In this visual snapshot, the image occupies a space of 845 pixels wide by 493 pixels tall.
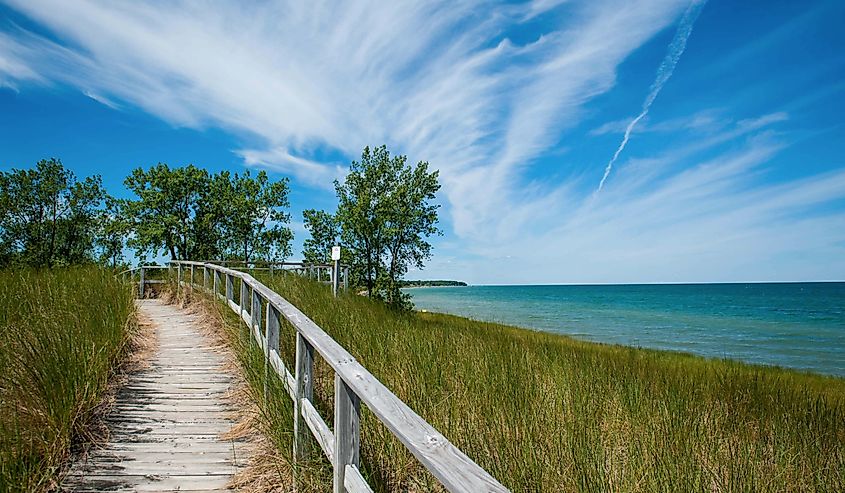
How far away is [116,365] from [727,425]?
6707 mm

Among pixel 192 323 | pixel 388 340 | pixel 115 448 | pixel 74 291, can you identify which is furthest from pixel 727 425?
pixel 192 323

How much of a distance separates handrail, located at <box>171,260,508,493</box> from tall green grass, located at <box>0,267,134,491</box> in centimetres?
147

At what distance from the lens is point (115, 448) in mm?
3799

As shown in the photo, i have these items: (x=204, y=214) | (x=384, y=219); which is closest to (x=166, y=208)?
(x=204, y=214)

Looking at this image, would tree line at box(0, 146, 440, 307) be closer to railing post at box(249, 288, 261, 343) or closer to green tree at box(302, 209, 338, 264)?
green tree at box(302, 209, 338, 264)

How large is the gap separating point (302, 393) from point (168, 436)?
1.62 meters

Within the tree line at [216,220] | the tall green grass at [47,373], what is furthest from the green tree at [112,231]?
the tall green grass at [47,373]

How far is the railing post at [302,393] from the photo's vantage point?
3.28 meters

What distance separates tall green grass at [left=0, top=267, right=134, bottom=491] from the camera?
118 inches

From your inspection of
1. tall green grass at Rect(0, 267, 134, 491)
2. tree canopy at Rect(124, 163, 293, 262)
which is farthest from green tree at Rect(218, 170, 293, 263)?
tall green grass at Rect(0, 267, 134, 491)

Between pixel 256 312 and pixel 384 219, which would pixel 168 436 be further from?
pixel 384 219

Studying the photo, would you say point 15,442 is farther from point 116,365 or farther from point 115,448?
point 116,365

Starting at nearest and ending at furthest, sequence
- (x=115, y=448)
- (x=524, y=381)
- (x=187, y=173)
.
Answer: (x=115, y=448)
(x=524, y=381)
(x=187, y=173)

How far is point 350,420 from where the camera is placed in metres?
2.36
